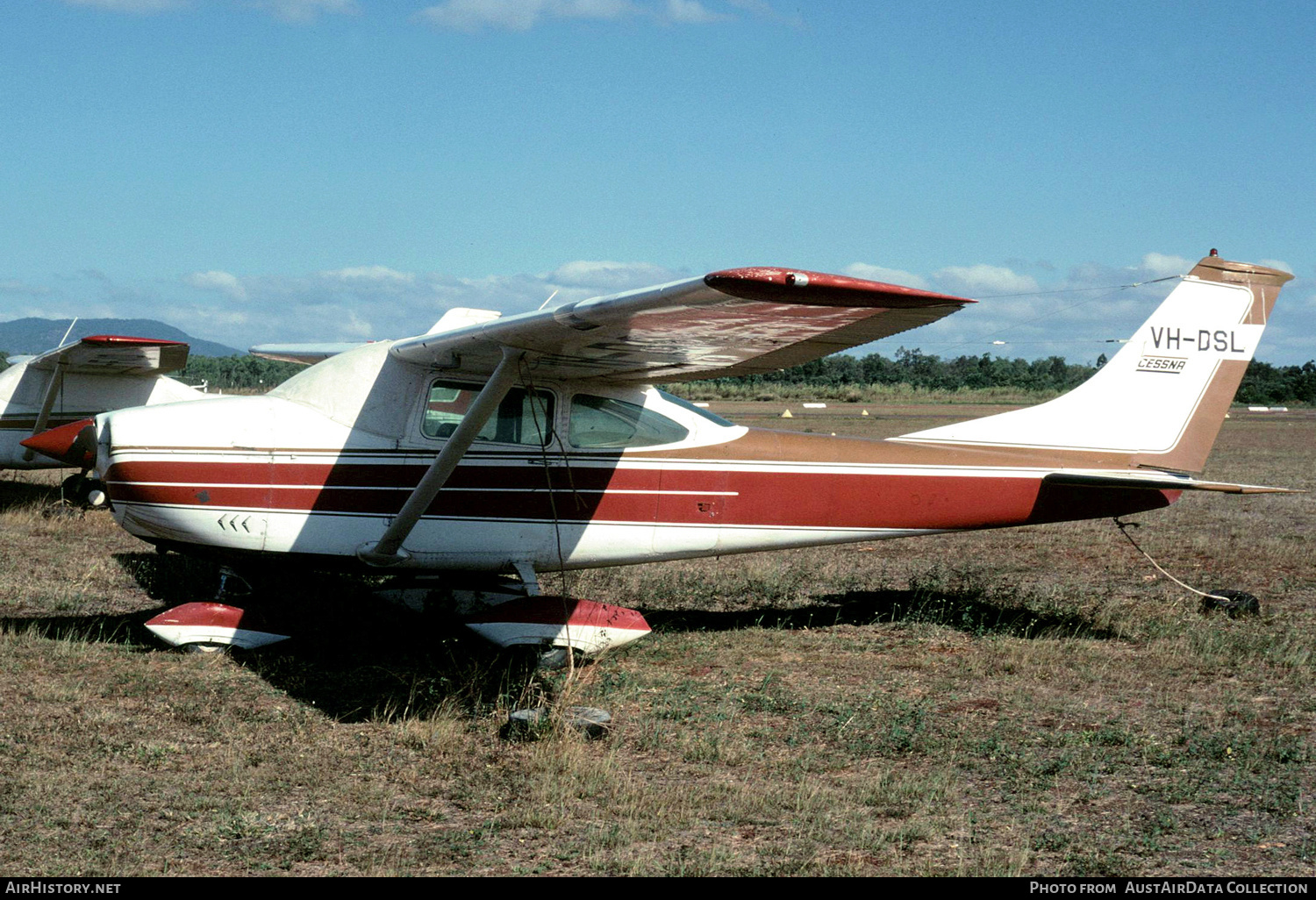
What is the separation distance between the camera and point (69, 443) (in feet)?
40.7

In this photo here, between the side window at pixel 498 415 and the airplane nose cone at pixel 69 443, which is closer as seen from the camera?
the side window at pixel 498 415

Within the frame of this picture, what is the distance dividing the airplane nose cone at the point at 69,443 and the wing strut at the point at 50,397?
230cm

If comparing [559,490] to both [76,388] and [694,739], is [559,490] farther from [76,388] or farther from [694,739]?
[76,388]

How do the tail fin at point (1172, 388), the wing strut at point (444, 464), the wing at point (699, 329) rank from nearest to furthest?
the wing at point (699, 329) < the wing strut at point (444, 464) < the tail fin at point (1172, 388)

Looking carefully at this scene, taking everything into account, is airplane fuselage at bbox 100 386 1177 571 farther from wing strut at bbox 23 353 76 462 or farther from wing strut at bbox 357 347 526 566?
wing strut at bbox 23 353 76 462

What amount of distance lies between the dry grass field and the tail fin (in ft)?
4.75

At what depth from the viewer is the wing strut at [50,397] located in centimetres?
1454

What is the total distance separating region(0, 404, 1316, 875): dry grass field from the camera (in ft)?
13.5

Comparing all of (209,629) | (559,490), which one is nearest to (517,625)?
(559,490)

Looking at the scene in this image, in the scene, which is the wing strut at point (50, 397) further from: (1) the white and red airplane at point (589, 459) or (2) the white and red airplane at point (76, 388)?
(1) the white and red airplane at point (589, 459)

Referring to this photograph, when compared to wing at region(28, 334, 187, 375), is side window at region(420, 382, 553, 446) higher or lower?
lower

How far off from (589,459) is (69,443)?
8092mm

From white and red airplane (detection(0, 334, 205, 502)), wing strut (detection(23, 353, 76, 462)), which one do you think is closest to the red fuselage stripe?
white and red airplane (detection(0, 334, 205, 502))

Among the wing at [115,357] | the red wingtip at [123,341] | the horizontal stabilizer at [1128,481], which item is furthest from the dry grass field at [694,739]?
the wing at [115,357]
